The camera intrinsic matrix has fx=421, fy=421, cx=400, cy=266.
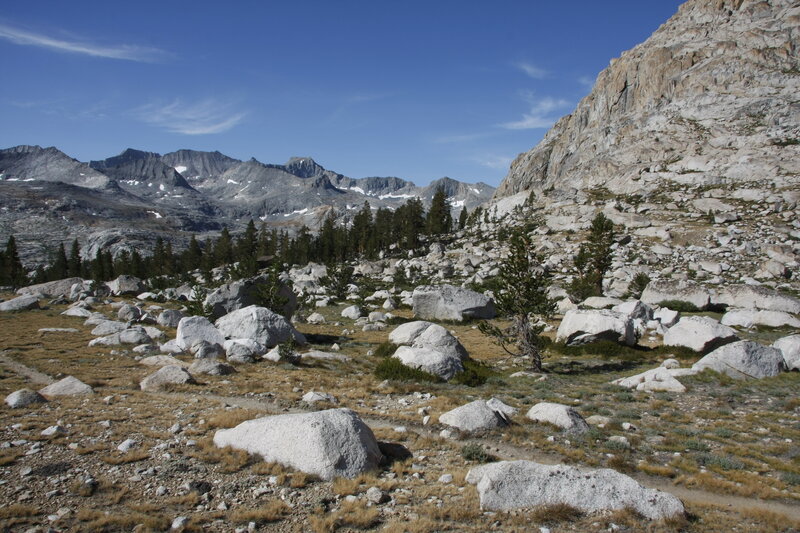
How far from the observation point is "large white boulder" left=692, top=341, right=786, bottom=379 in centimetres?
2158

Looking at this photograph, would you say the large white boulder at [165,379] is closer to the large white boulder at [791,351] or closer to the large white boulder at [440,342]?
the large white boulder at [440,342]

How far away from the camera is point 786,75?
120m

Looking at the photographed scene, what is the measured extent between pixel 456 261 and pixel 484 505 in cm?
7789

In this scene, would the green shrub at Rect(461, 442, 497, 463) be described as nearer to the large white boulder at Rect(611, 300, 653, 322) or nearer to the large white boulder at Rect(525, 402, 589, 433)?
the large white boulder at Rect(525, 402, 589, 433)

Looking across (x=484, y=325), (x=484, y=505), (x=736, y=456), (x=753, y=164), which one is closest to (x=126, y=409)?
(x=484, y=505)

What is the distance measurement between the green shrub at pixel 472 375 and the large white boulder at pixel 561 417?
22.7ft

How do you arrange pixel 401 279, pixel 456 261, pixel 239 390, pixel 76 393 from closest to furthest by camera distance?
pixel 76 393, pixel 239 390, pixel 401 279, pixel 456 261

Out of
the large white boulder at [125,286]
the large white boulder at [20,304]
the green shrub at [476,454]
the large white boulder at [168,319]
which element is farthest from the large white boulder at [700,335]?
the large white boulder at [125,286]

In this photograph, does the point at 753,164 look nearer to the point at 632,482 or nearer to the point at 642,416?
the point at 642,416

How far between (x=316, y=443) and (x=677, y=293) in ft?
149

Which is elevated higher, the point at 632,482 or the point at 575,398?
the point at 632,482

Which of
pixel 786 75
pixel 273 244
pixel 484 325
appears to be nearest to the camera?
pixel 484 325

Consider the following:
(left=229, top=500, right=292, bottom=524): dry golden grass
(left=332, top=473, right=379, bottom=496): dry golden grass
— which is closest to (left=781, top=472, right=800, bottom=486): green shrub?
(left=332, top=473, right=379, bottom=496): dry golden grass

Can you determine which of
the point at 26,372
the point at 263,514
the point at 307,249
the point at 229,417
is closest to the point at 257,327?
the point at 26,372
